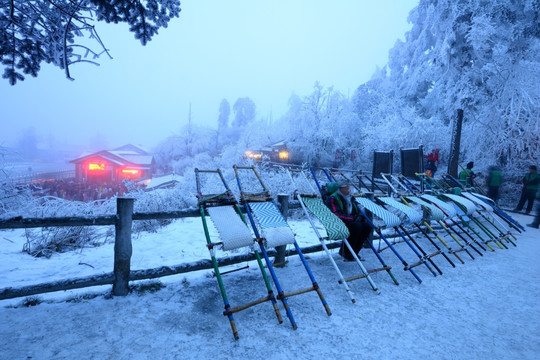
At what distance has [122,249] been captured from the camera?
3.04m

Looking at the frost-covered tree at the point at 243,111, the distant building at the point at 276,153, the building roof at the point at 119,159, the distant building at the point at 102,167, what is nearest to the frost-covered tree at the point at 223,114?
the frost-covered tree at the point at 243,111

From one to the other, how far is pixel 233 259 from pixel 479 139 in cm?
1589

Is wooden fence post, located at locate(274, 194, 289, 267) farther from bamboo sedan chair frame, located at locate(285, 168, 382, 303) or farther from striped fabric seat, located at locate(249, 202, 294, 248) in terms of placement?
striped fabric seat, located at locate(249, 202, 294, 248)

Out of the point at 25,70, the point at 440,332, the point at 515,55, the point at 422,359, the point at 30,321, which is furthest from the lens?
the point at 515,55

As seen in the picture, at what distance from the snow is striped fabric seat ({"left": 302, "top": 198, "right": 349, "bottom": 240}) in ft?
2.40

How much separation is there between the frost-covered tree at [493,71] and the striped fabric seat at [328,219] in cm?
1373

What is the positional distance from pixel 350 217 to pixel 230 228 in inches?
80.2

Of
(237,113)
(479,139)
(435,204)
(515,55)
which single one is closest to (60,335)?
(435,204)

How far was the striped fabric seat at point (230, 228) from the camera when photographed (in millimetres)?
2889

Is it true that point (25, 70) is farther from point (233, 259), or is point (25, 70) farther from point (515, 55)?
point (515, 55)

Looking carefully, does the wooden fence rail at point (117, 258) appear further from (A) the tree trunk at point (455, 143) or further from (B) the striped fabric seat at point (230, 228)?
(A) the tree trunk at point (455, 143)

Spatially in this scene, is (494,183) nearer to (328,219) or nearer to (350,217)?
(350,217)

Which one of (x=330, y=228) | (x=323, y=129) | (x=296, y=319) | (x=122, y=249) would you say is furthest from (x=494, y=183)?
(x=323, y=129)

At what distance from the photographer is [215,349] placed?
2279mm
